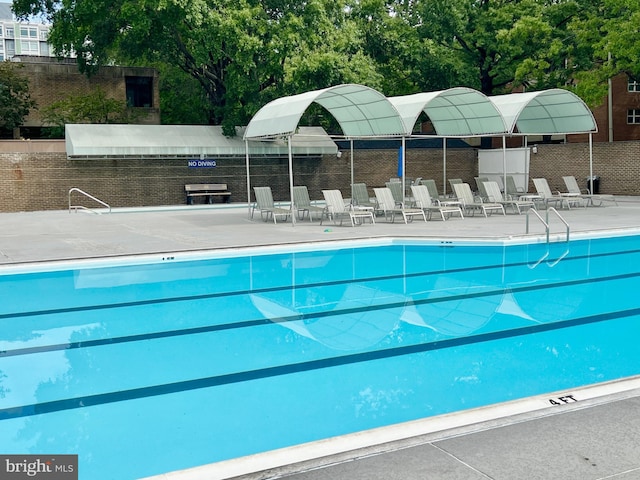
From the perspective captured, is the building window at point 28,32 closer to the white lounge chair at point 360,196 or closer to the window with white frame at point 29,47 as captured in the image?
the window with white frame at point 29,47

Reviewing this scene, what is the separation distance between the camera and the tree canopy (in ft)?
85.8

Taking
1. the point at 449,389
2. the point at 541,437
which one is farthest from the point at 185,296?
the point at 541,437

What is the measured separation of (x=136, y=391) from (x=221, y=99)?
87.7 ft

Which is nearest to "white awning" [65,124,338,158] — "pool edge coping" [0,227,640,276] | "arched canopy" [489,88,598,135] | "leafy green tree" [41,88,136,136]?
"leafy green tree" [41,88,136,136]

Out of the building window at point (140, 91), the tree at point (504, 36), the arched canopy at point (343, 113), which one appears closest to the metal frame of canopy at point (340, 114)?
the arched canopy at point (343, 113)

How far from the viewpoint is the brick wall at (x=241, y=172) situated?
25.9m

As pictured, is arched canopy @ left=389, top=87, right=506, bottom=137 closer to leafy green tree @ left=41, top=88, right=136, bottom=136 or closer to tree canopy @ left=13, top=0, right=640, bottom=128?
tree canopy @ left=13, top=0, right=640, bottom=128

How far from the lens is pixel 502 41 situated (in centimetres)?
3064

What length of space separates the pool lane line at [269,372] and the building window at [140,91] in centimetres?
3347

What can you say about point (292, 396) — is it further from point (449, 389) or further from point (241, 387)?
point (449, 389)

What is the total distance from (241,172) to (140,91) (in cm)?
1237

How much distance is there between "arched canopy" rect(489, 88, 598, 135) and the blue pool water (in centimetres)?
1091

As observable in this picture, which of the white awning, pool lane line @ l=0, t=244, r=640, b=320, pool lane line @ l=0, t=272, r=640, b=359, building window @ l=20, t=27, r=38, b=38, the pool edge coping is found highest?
building window @ l=20, t=27, r=38, b=38

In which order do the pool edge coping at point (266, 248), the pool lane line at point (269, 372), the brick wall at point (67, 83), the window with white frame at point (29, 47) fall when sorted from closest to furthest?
the pool lane line at point (269, 372) < the pool edge coping at point (266, 248) < the brick wall at point (67, 83) < the window with white frame at point (29, 47)
